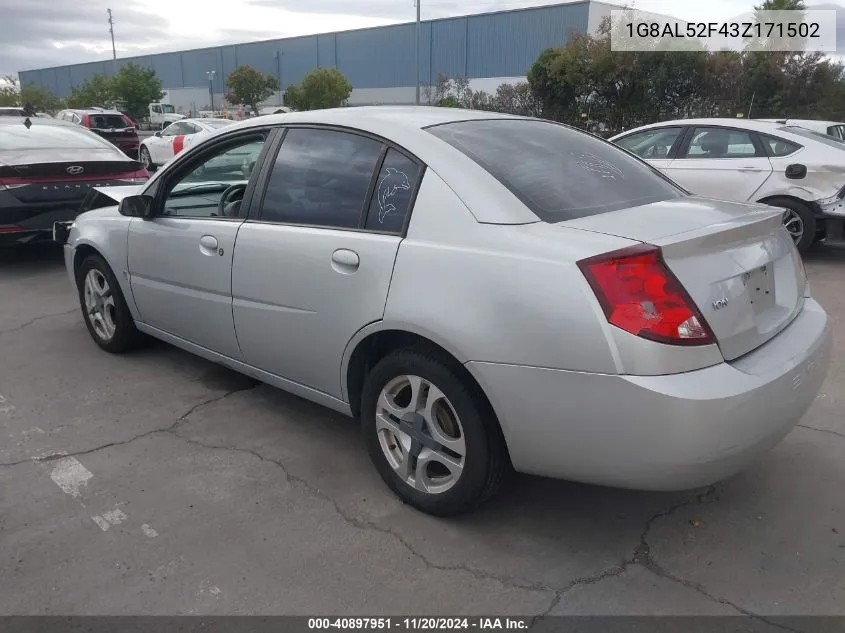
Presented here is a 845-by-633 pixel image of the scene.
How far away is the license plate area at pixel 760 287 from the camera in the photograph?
257cm

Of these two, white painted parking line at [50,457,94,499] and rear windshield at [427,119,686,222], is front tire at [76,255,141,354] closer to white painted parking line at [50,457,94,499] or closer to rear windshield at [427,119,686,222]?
white painted parking line at [50,457,94,499]

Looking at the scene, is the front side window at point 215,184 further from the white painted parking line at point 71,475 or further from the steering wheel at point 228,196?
the white painted parking line at point 71,475

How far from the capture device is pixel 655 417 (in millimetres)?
2215

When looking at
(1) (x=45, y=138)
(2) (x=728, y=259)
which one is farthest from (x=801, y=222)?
→ (1) (x=45, y=138)

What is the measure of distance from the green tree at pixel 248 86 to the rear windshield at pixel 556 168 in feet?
194

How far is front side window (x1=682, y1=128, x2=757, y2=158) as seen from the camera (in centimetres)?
775

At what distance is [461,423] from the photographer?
8.52 feet

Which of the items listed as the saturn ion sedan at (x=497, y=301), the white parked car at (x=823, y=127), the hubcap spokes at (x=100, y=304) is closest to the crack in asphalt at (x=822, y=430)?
the saturn ion sedan at (x=497, y=301)

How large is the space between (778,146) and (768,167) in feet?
0.85

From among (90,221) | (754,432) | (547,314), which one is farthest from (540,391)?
(90,221)

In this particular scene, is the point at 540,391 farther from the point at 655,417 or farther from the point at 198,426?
the point at 198,426

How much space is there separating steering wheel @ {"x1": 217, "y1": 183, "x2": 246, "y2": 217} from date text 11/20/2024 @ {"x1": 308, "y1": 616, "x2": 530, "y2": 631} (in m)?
2.22

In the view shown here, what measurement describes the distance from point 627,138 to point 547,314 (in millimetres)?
7043

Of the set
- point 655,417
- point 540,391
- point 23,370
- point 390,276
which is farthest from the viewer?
point 23,370
